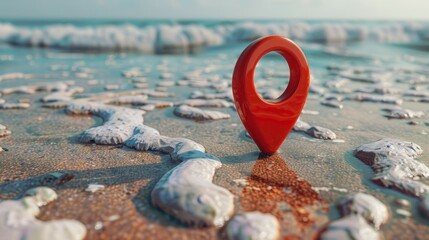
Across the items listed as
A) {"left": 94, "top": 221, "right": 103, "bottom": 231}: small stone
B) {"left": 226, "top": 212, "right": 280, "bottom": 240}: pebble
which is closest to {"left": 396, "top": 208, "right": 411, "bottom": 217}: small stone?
{"left": 226, "top": 212, "right": 280, "bottom": 240}: pebble

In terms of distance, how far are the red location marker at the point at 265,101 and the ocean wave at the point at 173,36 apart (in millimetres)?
9888

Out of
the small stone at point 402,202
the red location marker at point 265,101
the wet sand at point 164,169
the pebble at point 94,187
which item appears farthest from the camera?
the red location marker at point 265,101

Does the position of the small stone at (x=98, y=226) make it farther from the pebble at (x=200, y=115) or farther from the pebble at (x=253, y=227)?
the pebble at (x=200, y=115)

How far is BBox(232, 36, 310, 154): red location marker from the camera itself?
194 centimetres

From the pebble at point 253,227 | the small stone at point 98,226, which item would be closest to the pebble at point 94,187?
the small stone at point 98,226

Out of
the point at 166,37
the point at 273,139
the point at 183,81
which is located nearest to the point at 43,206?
the point at 273,139

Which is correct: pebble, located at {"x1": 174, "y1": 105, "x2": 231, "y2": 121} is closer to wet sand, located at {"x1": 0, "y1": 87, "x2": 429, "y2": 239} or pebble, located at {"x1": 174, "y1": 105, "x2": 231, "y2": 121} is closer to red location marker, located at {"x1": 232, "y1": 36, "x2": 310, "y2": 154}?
wet sand, located at {"x1": 0, "y1": 87, "x2": 429, "y2": 239}

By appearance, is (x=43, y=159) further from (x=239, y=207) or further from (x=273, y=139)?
(x=273, y=139)

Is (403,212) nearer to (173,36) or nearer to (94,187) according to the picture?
(94,187)

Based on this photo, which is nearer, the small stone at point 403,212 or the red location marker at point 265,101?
the small stone at point 403,212

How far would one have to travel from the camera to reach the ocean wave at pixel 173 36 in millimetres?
13375

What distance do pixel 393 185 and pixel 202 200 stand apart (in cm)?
103

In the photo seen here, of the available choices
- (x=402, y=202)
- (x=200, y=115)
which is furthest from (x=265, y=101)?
(x=200, y=115)

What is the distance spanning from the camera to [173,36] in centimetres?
1452
